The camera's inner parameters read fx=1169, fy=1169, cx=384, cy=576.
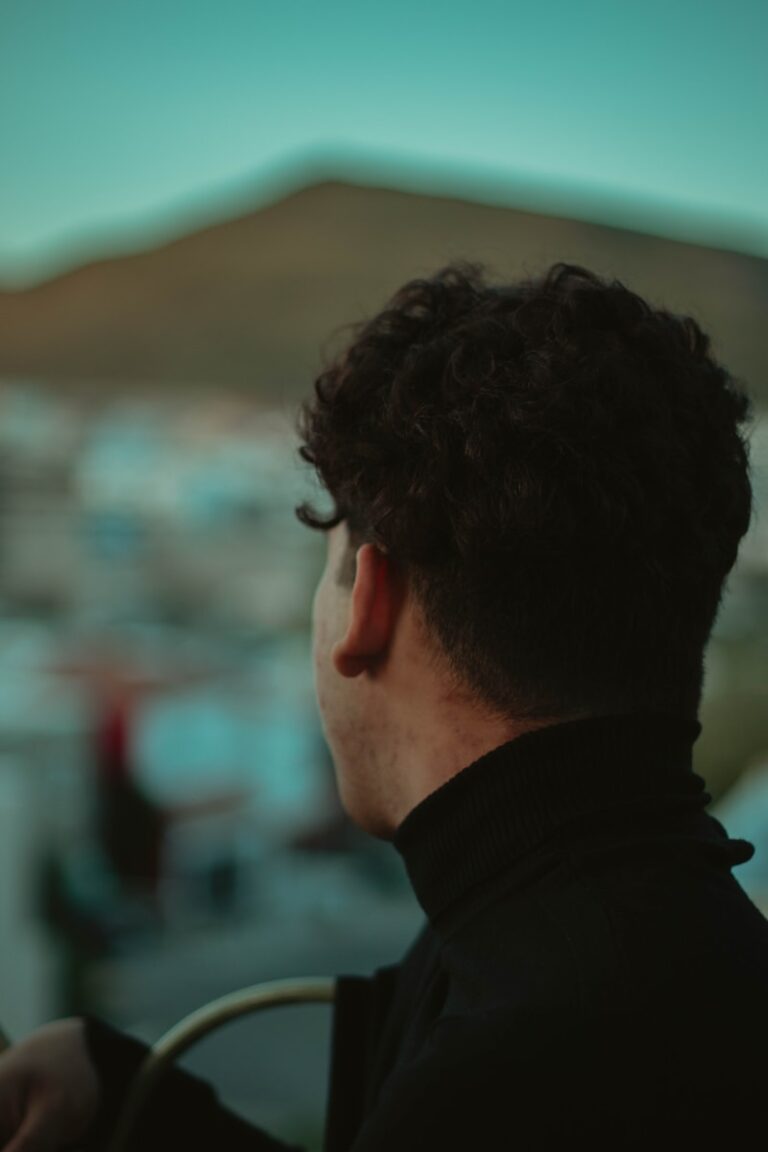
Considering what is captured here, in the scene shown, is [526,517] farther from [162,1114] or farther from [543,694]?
[162,1114]

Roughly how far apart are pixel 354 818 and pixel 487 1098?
12.0 inches

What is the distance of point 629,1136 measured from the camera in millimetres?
549

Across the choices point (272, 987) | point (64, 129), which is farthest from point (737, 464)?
point (64, 129)

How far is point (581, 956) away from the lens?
593mm

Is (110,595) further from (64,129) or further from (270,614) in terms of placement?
(64,129)

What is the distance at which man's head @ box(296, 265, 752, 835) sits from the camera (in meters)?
0.70

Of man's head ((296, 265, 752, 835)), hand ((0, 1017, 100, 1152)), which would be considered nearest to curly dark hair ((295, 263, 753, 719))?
man's head ((296, 265, 752, 835))

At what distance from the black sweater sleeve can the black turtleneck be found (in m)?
0.33

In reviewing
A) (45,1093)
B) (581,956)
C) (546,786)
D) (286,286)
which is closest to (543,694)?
(546,786)

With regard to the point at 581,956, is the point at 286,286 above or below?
above

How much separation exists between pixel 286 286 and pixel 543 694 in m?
1.58

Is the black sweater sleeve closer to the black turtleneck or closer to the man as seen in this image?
the man

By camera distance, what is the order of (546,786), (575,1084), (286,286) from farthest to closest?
(286,286) → (546,786) → (575,1084)

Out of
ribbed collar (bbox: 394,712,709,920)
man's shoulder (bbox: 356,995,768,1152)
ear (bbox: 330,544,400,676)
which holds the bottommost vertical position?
man's shoulder (bbox: 356,995,768,1152)
